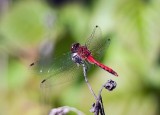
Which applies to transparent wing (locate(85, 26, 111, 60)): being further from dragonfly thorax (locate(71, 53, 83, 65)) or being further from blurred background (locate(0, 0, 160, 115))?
blurred background (locate(0, 0, 160, 115))

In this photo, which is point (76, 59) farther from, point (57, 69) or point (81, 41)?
point (81, 41)

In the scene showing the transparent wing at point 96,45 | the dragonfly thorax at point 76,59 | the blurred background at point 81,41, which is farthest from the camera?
the blurred background at point 81,41

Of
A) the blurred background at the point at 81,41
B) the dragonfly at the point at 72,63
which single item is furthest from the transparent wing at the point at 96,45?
the blurred background at the point at 81,41

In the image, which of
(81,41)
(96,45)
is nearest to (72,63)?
(96,45)

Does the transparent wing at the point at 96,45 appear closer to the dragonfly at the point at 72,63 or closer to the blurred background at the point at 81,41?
the dragonfly at the point at 72,63

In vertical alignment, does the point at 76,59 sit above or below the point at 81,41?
below

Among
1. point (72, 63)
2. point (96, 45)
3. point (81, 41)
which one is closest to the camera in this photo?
point (72, 63)
